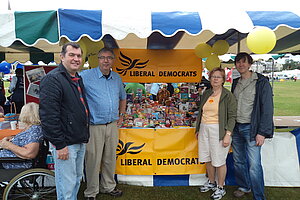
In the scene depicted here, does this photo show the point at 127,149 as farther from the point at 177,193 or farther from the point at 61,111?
the point at 61,111

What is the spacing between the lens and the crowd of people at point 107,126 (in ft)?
5.90

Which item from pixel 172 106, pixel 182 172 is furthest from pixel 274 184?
pixel 172 106

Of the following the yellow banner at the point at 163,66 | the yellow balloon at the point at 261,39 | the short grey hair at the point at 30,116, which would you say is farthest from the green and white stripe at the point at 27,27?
the yellow balloon at the point at 261,39

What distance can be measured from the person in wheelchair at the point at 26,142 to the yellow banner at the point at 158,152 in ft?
3.55

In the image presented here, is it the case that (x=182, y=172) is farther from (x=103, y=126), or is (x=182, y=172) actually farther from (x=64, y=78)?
(x=64, y=78)

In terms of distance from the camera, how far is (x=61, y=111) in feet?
5.72

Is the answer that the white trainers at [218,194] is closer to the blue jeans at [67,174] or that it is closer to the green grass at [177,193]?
the green grass at [177,193]

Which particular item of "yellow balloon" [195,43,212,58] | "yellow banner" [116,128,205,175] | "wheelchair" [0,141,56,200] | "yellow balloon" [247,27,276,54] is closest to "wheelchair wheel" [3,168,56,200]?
"wheelchair" [0,141,56,200]

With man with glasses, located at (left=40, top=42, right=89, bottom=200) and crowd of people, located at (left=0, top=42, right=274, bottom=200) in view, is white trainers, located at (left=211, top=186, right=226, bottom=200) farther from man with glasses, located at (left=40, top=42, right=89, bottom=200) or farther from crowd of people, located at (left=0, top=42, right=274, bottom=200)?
man with glasses, located at (left=40, top=42, right=89, bottom=200)

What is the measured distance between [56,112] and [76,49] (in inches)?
21.2

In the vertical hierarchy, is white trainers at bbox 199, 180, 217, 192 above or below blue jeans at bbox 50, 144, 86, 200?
Answer: below

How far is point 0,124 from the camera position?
3113 mm

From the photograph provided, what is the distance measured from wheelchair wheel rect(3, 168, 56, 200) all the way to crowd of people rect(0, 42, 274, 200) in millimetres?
181

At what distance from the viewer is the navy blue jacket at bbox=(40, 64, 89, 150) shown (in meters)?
1.67
